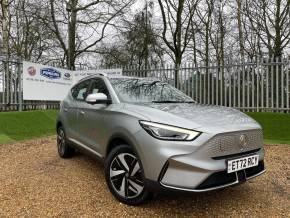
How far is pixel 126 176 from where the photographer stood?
4.04 meters

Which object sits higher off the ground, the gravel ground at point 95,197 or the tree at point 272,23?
the tree at point 272,23

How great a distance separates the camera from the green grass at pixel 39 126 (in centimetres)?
930

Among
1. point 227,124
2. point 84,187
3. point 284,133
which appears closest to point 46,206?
point 84,187

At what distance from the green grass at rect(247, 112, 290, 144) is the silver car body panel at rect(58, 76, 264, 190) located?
211 inches

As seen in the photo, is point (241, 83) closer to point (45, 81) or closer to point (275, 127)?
point (275, 127)

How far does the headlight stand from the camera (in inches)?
137

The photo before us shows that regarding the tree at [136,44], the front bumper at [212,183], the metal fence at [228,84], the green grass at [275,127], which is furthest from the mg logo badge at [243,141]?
the tree at [136,44]

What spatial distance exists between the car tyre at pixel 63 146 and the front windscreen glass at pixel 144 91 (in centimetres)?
199

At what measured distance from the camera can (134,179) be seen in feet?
12.9

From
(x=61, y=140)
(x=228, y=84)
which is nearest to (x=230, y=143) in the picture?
(x=61, y=140)

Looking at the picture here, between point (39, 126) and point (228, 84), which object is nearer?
point (39, 126)

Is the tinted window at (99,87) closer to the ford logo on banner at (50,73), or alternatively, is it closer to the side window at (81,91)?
the side window at (81,91)

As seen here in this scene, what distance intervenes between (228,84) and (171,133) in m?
9.21

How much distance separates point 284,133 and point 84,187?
6689 mm
